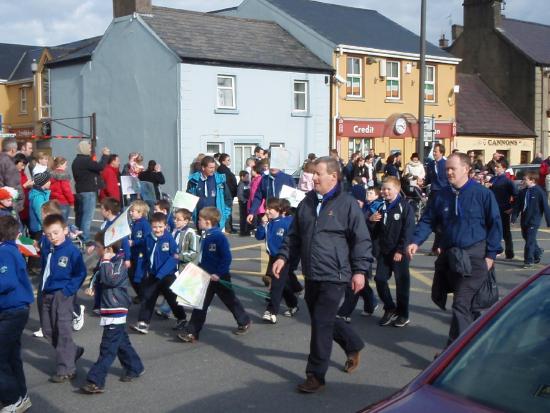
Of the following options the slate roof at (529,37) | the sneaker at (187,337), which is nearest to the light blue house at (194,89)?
the slate roof at (529,37)

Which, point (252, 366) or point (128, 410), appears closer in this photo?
point (128, 410)

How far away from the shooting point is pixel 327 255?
6.12 meters

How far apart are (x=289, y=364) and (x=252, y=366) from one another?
13.8 inches

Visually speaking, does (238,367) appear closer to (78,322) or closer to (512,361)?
(78,322)

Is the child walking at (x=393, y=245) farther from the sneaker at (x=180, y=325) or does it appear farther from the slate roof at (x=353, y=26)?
the slate roof at (x=353, y=26)

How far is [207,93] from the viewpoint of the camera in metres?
29.1

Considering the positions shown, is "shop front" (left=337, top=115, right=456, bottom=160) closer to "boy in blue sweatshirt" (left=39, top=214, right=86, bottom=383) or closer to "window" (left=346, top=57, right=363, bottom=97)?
"window" (left=346, top=57, right=363, bottom=97)

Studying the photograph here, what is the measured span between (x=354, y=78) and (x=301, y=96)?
2932 millimetres

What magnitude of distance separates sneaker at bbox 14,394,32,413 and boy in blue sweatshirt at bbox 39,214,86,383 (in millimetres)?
740

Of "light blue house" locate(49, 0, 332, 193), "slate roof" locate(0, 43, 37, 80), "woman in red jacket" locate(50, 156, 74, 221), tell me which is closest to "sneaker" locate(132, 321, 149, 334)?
"woman in red jacket" locate(50, 156, 74, 221)

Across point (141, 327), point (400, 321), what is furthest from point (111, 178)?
point (400, 321)

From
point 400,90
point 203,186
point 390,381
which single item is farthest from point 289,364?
point 400,90

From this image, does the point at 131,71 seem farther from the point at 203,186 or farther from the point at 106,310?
the point at 106,310

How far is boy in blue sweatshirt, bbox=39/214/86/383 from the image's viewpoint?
656cm
